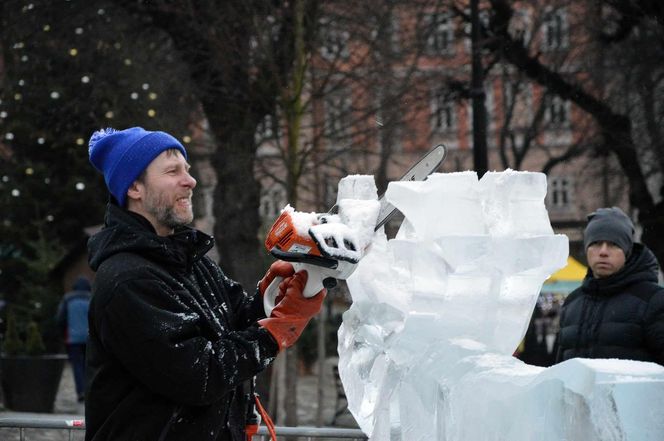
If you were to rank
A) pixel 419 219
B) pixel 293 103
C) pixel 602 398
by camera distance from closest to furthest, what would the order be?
pixel 602 398
pixel 419 219
pixel 293 103

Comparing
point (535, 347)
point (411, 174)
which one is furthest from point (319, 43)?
point (411, 174)

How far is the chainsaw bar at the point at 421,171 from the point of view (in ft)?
10.5

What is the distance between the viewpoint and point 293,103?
33.1ft

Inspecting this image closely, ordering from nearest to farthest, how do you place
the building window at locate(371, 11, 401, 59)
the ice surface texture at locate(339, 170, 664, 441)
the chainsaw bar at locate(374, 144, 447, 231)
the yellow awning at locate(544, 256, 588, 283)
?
the ice surface texture at locate(339, 170, 664, 441)
the chainsaw bar at locate(374, 144, 447, 231)
the building window at locate(371, 11, 401, 59)
the yellow awning at locate(544, 256, 588, 283)

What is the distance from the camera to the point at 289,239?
3.01m

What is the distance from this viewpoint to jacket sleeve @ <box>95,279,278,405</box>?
9.22 ft

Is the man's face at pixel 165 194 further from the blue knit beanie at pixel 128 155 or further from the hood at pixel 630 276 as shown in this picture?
the hood at pixel 630 276

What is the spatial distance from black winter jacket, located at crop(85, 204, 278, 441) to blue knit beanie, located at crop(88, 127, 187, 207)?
0.07 meters

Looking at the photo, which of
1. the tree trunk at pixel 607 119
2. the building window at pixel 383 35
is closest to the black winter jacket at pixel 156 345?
the building window at pixel 383 35

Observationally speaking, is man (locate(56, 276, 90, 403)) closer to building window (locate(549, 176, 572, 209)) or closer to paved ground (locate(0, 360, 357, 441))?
paved ground (locate(0, 360, 357, 441))

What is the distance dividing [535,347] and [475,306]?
1250 centimetres

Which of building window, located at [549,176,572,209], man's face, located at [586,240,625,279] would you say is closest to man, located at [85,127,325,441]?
man's face, located at [586,240,625,279]

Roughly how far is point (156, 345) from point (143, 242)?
0.31 m

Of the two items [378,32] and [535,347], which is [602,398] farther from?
[535,347]
